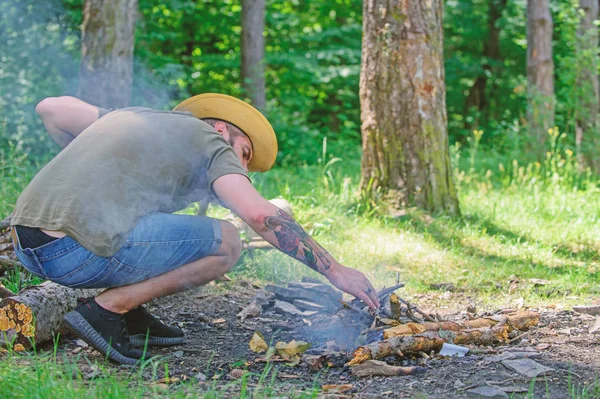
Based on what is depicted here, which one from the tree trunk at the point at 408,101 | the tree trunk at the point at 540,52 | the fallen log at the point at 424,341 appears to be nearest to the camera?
the fallen log at the point at 424,341

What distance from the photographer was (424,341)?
3316mm

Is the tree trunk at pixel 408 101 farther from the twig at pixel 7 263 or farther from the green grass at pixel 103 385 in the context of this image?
the green grass at pixel 103 385

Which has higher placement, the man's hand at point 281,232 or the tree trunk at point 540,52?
the tree trunk at point 540,52

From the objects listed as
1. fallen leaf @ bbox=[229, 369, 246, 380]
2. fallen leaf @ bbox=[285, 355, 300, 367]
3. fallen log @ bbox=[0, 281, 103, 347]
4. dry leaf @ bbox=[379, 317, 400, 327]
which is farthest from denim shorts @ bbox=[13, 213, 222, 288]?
dry leaf @ bbox=[379, 317, 400, 327]

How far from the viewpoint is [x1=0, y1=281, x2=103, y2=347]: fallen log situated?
3.35 m

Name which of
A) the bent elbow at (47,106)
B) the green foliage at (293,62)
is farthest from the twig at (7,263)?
the green foliage at (293,62)

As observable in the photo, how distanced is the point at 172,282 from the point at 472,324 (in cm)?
164

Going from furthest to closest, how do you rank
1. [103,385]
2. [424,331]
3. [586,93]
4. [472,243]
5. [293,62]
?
[293,62]
[586,93]
[472,243]
[424,331]
[103,385]

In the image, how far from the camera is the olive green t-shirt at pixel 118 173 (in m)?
3.00

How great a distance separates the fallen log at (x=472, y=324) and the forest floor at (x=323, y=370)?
8cm

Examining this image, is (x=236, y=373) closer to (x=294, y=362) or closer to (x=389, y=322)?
(x=294, y=362)

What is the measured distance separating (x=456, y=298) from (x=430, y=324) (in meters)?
1.46

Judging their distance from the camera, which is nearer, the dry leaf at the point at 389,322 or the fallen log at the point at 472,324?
the fallen log at the point at 472,324

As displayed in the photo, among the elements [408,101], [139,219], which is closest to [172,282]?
[139,219]
